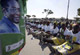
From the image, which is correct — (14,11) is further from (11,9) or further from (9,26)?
(9,26)

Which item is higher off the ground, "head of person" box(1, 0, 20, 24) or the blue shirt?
"head of person" box(1, 0, 20, 24)

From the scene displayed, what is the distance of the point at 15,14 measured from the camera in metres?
0.93

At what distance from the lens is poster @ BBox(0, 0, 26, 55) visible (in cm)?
82

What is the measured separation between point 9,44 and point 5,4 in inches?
12.8

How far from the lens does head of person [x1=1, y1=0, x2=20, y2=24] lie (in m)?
0.87

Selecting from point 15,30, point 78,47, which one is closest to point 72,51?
point 78,47

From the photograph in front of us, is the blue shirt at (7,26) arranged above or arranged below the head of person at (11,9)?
below

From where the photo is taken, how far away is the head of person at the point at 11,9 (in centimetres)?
87

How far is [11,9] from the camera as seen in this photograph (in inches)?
35.4

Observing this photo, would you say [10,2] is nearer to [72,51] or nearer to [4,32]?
[4,32]

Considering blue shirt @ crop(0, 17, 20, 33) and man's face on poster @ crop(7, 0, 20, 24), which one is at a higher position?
man's face on poster @ crop(7, 0, 20, 24)

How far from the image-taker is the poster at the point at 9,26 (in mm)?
821

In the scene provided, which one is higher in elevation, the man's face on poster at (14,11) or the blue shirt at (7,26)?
the man's face on poster at (14,11)

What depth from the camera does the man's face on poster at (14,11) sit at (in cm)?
90
